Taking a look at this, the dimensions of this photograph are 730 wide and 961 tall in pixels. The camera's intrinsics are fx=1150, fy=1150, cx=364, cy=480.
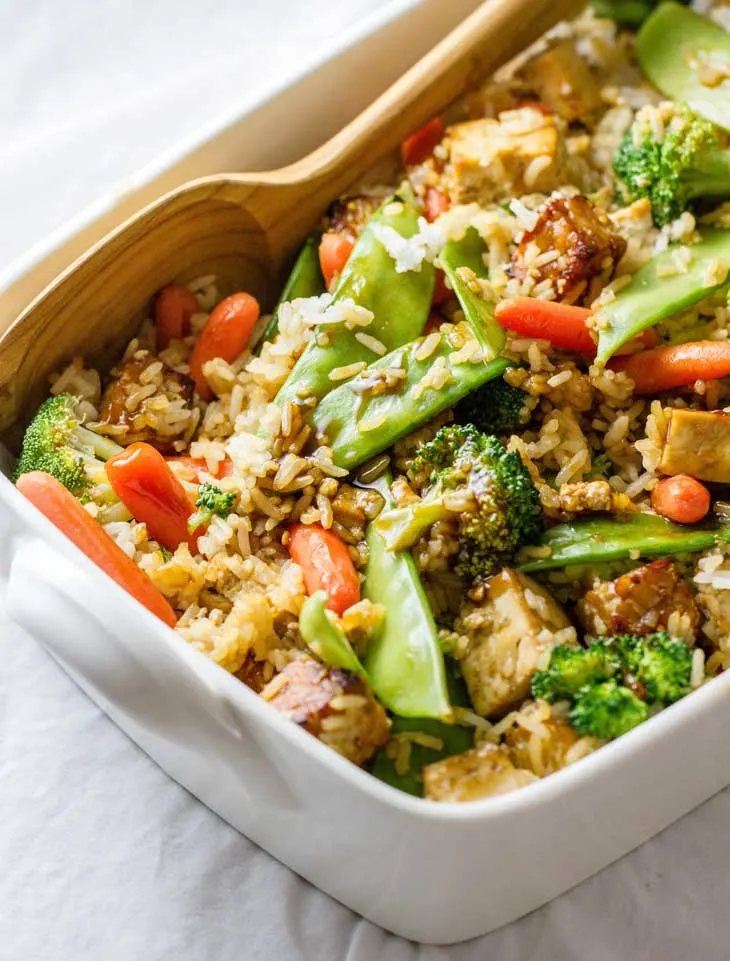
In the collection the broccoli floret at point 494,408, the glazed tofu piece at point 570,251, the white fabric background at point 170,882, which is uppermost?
the glazed tofu piece at point 570,251

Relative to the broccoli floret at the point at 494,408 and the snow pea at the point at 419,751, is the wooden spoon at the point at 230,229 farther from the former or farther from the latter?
the snow pea at the point at 419,751

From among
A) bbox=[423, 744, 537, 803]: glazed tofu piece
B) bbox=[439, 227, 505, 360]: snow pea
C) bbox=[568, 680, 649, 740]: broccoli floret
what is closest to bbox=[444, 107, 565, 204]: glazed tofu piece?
bbox=[439, 227, 505, 360]: snow pea

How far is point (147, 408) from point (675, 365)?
57.1 inches

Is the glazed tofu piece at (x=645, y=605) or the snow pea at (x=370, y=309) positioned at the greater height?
the snow pea at (x=370, y=309)

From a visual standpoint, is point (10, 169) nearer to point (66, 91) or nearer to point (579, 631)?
point (66, 91)

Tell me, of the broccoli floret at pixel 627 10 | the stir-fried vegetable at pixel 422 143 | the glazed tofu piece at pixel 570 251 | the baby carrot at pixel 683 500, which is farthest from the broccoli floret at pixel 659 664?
the broccoli floret at pixel 627 10

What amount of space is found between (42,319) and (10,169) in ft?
5.43

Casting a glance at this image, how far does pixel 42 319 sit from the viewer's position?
3094 mm

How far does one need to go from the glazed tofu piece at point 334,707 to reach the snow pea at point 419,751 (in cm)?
5

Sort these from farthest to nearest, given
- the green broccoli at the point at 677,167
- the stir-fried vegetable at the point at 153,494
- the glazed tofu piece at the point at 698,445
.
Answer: the green broccoli at the point at 677,167 < the stir-fried vegetable at the point at 153,494 < the glazed tofu piece at the point at 698,445

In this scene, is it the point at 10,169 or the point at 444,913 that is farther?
the point at 10,169

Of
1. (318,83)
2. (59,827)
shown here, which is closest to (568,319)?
(318,83)

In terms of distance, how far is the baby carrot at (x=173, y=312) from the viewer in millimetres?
3404

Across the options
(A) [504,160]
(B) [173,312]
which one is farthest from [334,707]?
(A) [504,160]
